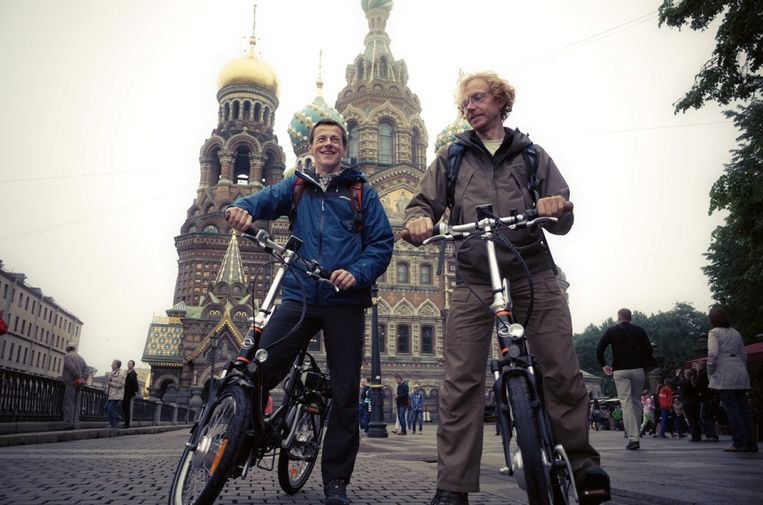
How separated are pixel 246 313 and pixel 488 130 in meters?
34.6

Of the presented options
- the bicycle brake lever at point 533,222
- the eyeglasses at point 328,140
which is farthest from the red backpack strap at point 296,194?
the bicycle brake lever at point 533,222

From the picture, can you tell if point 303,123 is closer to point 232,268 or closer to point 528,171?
point 232,268

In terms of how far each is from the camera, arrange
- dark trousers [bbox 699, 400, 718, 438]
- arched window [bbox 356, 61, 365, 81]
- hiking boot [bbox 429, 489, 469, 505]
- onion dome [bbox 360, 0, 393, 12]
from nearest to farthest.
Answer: hiking boot [bbox 429, 489, 469, 505] < dark trousers [bbox 699, 400, 718, 438] < arched window [bbox 356, 61, 365, 81] < onion dome [bbox 360, 0, 393, 12]

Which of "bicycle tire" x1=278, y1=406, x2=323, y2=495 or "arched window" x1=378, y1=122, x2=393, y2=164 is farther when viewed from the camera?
"arched window" x1=378, y1=122, x2=393, y2=164

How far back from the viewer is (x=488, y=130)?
3439 millimetres

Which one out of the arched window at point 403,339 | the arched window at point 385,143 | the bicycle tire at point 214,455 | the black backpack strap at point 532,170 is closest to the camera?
the bicycle tire at point 214,455

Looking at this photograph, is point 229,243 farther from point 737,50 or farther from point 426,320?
point 737,50

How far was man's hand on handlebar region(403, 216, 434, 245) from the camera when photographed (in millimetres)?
3046

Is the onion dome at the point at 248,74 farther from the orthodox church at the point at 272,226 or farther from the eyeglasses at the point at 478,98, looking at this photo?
the eyeglasses at the point at 478,98

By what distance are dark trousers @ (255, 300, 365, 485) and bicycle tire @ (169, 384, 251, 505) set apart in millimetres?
683

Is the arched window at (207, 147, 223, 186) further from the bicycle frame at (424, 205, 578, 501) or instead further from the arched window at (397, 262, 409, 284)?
the bicycle frame at (424, 205, 578, 501)

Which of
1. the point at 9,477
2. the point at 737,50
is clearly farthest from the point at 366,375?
the point at 9,477

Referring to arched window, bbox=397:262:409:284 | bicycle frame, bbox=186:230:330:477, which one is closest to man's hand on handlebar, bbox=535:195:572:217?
bicycle frame, bbox=186:230:330:477

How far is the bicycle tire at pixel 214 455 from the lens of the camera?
263cm
